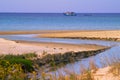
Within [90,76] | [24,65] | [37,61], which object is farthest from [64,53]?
[90,76]

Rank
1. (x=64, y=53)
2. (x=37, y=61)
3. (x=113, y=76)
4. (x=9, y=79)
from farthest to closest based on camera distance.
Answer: (x=64, y=53) < (x=37, y=61) < (x=113, y=76) < (x=9, y=79)

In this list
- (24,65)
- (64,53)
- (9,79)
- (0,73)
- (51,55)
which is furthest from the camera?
(64,53)

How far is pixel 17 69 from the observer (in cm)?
866

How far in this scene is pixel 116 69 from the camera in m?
11.2

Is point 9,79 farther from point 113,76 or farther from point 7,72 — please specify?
point 113,76

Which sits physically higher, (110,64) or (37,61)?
(110,64)

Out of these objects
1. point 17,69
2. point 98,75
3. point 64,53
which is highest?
point 17,69

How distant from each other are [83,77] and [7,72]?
2.13m

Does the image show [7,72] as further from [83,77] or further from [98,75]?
[98,75]

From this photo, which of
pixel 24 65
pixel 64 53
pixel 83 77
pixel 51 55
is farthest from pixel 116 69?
pixel 64 53

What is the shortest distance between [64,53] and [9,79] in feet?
56.8

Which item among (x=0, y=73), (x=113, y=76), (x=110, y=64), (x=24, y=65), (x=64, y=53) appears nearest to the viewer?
(x=0, y=73)

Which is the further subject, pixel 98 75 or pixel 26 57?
pixel 26 57

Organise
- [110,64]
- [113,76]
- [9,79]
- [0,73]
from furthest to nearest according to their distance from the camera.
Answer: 1. [110,64]
2. [113,76]
3. [9,79]
4. [0,73]
